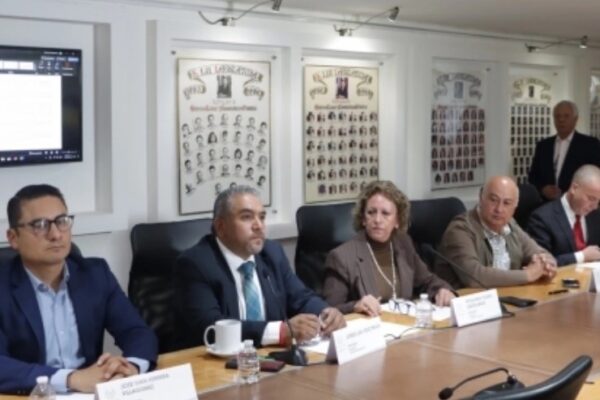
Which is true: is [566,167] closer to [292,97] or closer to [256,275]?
[292,97]

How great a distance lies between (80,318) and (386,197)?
4.74ft

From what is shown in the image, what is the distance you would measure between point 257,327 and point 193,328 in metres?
0.28

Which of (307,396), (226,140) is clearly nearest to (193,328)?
(307,396)

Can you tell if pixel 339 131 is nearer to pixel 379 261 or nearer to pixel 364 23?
pixel 364 23

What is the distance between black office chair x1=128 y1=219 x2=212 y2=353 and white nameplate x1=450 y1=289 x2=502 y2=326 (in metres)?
1.13

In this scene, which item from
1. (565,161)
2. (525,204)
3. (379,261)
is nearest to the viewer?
(379,261)

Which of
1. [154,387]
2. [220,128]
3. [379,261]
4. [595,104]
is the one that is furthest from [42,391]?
[595,104]

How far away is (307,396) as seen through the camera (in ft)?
7.07

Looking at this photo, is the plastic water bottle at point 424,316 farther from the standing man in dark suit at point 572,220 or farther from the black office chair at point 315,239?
the standing man in dark suit at point 572,220

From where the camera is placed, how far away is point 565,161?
5.98 metres

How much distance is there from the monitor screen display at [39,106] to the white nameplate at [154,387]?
6.17 ft

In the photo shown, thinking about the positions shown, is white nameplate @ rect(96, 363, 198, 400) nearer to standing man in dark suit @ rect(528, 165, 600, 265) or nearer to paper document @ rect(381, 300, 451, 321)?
paper document @ rect(381, 300, 451, 321)

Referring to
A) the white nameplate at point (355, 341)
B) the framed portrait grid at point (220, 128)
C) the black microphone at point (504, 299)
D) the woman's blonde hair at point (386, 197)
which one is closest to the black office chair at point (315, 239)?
the woman's blonde hair at point (386, 197)

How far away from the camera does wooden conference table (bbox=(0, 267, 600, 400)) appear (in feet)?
7.23
